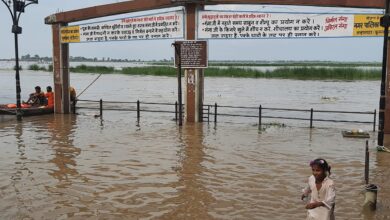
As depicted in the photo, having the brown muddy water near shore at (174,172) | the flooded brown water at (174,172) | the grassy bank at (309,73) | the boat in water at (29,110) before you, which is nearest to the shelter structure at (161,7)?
the boat in water at (29,110)

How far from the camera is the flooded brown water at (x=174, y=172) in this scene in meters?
6.77

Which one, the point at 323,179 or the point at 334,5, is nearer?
the point at 323,179

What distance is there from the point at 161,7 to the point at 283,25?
5113 mm

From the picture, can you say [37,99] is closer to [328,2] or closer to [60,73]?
[60,73]

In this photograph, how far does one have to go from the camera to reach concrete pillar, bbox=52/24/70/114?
801 inches

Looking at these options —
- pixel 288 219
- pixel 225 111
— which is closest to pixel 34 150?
pixel 288 219

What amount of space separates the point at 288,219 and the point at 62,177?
4.67m

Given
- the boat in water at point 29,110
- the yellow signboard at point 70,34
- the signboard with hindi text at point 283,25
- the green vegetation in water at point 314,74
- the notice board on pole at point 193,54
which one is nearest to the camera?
the signboard with hindi text at point 283,25

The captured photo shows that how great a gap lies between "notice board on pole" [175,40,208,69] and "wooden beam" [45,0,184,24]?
1.69 m

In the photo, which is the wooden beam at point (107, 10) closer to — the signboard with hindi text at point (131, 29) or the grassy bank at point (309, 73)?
the signboard with hindi text at point (131, 29)

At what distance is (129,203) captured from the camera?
23.0 feet

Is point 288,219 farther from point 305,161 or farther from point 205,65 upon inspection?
point 205,65

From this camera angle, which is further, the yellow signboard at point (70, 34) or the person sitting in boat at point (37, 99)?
the person sitting in boat at point (37, 99)

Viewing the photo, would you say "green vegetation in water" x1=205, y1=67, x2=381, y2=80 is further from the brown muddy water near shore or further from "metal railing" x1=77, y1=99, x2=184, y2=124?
the brown muddy water near shore
